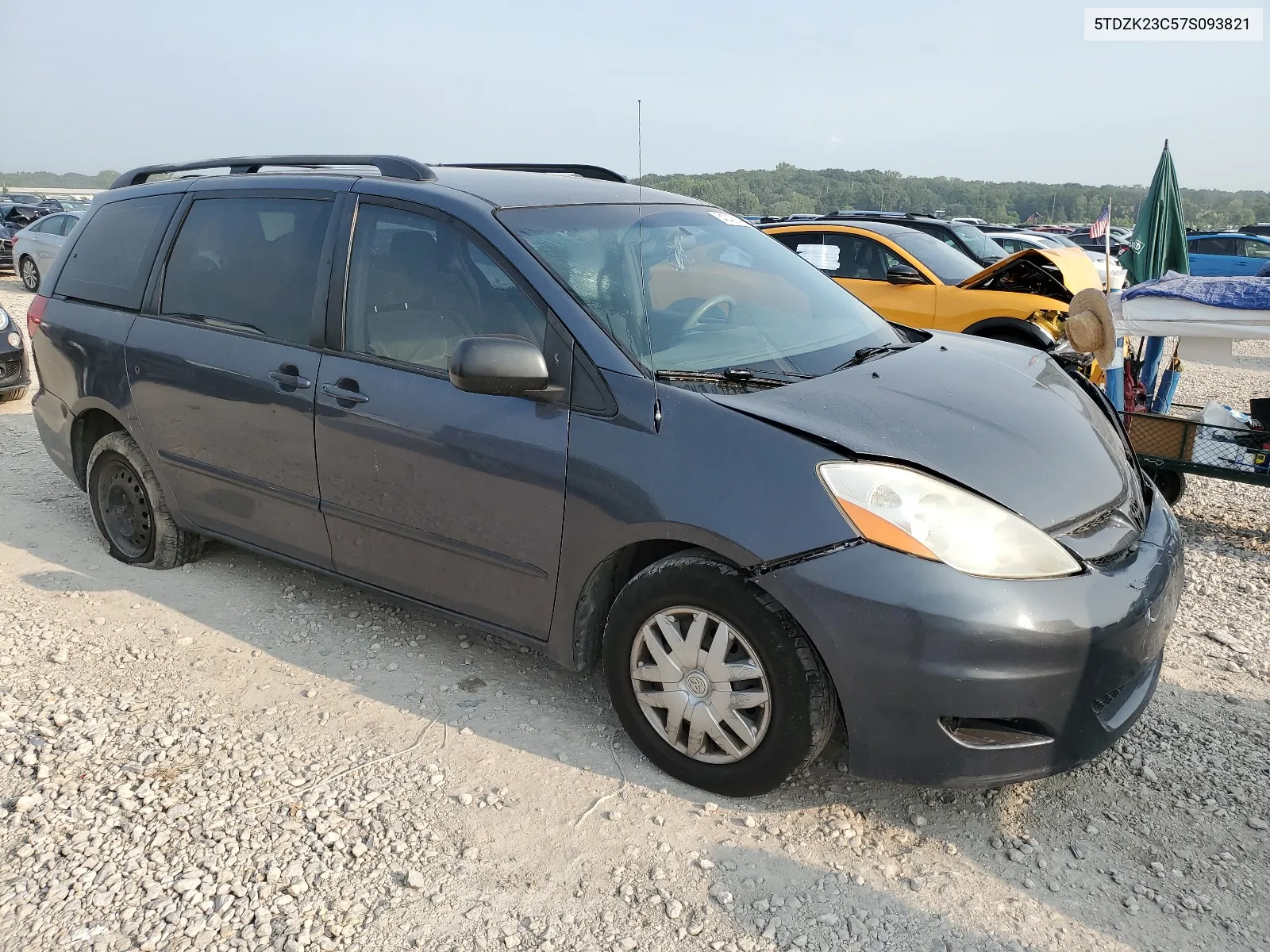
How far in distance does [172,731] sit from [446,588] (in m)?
1.01

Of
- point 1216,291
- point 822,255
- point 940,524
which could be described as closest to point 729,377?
point 940,524

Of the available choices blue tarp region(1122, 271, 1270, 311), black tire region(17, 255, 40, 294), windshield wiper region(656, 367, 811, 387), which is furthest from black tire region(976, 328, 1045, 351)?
black tire region(17, 255, 40, 294)

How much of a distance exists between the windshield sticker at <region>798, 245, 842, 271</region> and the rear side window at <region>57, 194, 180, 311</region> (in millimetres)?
4869

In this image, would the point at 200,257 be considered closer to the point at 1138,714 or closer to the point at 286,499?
the point at 286,499

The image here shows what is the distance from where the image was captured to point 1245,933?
232 centimetres

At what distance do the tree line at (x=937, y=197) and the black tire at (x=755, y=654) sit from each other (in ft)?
6.81

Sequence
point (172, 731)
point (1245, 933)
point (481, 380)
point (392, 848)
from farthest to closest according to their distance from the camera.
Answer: point (172, 731) < point (481, 380) < point (392, 848) < point (1245, 933)

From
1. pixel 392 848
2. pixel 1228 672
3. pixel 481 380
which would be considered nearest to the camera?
pixel 392 848

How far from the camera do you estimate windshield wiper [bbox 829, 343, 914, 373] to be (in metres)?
3.18

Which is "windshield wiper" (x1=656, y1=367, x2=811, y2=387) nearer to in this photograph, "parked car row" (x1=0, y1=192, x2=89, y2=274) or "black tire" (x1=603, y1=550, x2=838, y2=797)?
"black tire" (x1=603, y1=550, x2=838, y2=797)

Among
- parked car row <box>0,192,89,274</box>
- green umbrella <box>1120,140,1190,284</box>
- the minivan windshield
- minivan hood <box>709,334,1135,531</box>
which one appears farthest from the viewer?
parked car row <box>0,192,89,274</box>

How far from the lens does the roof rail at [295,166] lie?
3590mm

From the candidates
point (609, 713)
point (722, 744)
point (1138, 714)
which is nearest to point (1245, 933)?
point (1138, 714)

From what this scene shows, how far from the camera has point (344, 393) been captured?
134 inches
